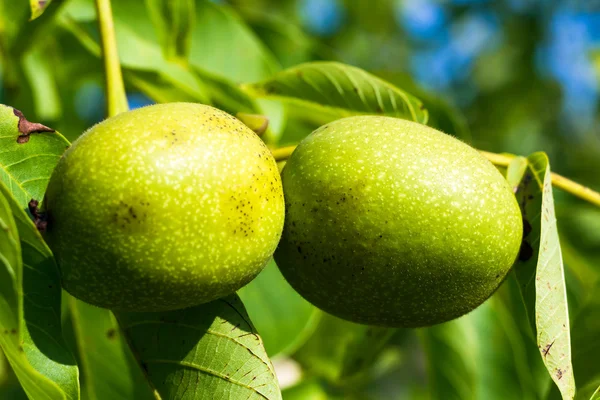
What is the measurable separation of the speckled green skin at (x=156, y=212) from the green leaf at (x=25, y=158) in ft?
0.31

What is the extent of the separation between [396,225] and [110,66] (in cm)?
81

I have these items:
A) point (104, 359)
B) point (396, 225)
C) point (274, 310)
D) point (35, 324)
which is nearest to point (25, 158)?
point (35, 324)

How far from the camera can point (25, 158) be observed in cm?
146

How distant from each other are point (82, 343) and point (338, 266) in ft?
3.48

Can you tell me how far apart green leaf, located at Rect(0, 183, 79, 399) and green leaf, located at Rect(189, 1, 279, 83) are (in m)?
1.57

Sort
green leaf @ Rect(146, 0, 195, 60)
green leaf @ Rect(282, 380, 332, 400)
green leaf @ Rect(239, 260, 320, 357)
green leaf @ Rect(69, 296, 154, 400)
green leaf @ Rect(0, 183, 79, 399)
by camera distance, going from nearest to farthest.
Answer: green leaf @ Rect(0, 183, 79, 399)
green leaf @ Rect(69, 296, 154, 400)
green leaf @ Rect(146, 0, 195, 60)
green leaf @ Rect(239, 260, 320, 357)
green leaf @ Rect(282, 380, 332, 400)

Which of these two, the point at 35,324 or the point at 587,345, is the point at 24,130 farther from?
the point at 587,345

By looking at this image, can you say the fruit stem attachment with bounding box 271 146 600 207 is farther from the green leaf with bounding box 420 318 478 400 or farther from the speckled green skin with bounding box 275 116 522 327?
the green leaf with bounding box 420 318 478 400

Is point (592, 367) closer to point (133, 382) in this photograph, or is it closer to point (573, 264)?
point (573, 264)

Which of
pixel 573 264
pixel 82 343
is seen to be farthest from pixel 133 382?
pixel 573 264

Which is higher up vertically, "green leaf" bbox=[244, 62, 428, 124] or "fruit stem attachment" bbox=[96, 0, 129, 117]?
"fruit stem attachment" bbox=[96, 0, 129, 117]

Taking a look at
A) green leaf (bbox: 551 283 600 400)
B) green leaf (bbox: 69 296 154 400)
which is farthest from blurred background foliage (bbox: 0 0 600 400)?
green leaf (bbox: 69 296 154 400)

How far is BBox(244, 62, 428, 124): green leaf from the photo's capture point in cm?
186

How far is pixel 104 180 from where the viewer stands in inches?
51.7
